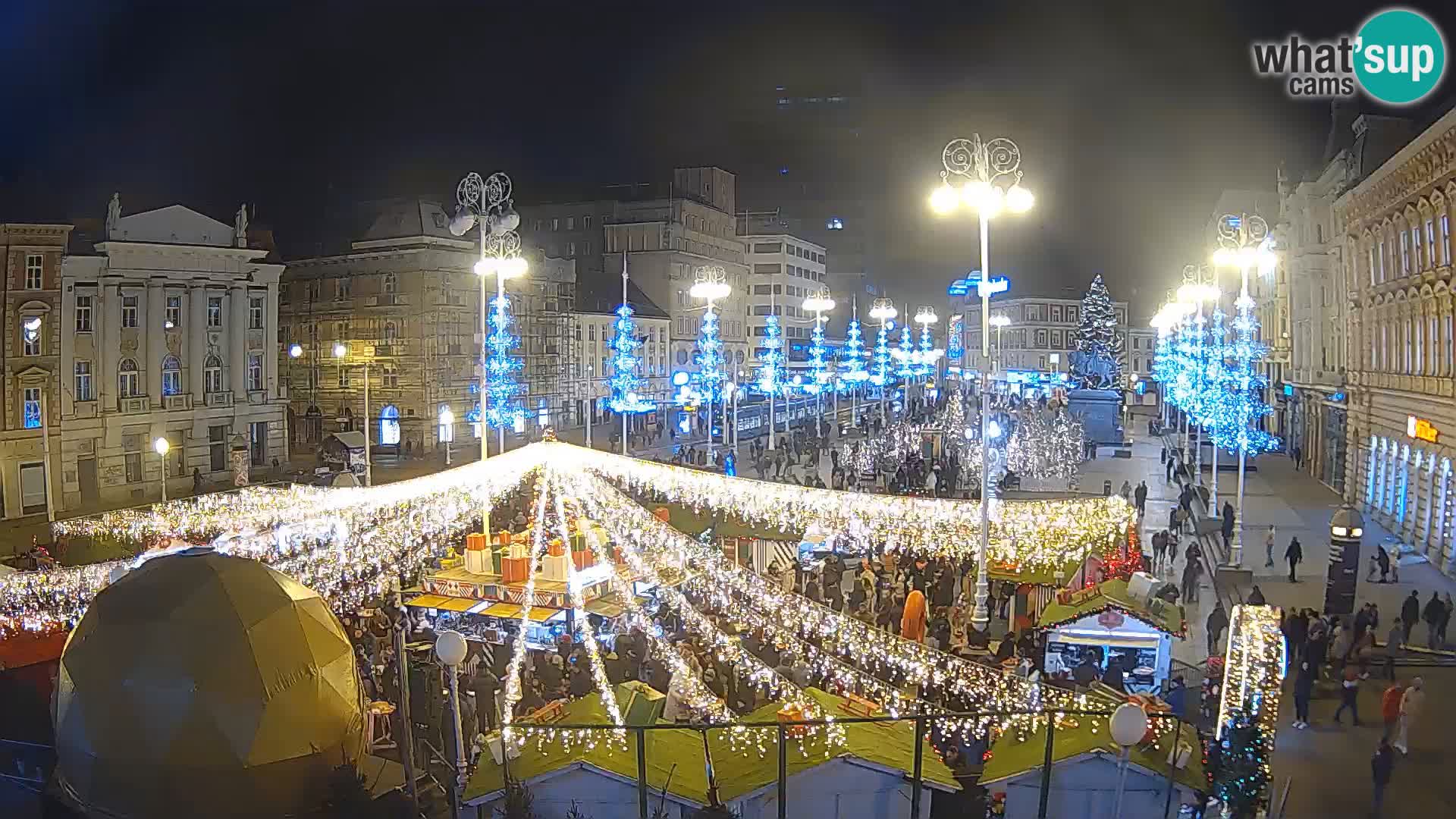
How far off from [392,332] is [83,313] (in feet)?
52.3

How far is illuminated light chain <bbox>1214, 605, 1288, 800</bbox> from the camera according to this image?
30.2 ft

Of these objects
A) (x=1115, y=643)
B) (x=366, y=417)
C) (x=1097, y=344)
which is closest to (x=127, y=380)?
(x=366, y=417)

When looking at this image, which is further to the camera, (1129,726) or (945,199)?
(945,199)

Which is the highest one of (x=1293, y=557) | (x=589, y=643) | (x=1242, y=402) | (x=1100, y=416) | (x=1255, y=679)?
(x=1242, y=402)

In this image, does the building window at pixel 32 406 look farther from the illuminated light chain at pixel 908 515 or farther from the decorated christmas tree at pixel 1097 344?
the decorated christmas tree at pixel 1097 344

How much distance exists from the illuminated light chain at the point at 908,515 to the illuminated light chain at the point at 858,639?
228cm

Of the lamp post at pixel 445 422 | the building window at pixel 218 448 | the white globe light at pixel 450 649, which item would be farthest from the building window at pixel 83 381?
the white globe light at pixel 450 649

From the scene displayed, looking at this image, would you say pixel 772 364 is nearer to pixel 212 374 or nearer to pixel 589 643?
pixel 212 374

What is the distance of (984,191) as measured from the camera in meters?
16.9

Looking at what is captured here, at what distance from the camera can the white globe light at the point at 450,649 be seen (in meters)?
9.32

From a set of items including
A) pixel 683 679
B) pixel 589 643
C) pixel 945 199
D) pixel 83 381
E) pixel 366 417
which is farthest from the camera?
pixel 83 381

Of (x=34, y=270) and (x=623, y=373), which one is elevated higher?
(x=34, y=270)

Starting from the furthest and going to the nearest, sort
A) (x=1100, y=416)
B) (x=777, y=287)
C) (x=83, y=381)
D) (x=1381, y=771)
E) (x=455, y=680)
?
1. (x=777, y=287)
2. (x=1100, y=416)
3. (x=83, y=381)
4. (x=1381, y=771)
5. (x=455, y=680)

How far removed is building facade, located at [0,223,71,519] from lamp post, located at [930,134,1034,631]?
29.1 m
